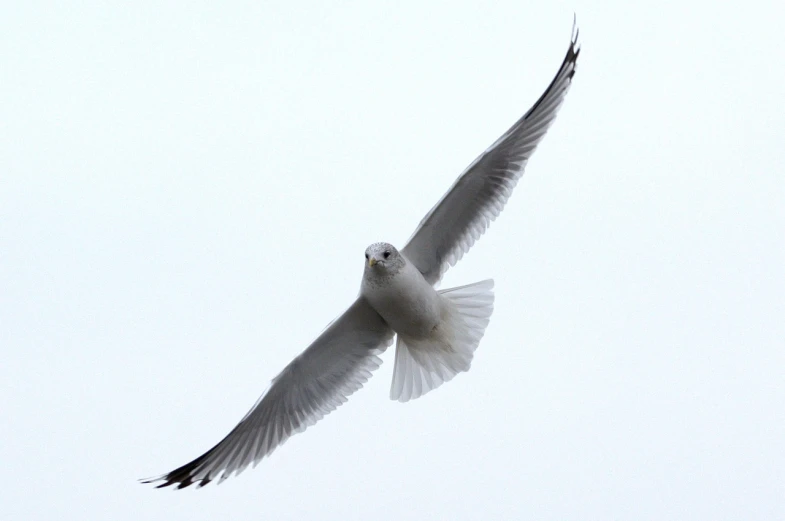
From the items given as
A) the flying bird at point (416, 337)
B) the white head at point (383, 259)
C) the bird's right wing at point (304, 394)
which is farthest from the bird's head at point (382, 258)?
the bird's right wing at point (304, 394)

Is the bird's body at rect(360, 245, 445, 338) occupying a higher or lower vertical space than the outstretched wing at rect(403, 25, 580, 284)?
lower

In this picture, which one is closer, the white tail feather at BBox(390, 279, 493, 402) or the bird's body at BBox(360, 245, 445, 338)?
the bird's body at BBox(360, 245, 445, 338)

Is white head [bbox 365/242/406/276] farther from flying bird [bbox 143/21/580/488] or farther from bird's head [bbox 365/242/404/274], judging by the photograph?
flying bird [bbox 143/21/580/488]

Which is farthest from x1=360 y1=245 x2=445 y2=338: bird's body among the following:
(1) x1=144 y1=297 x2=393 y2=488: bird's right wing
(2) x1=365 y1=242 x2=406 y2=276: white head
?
(1) x1=144 y1=297 x2=393 y2=488: bird's right wing

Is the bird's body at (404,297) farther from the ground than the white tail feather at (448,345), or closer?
farther from the ground

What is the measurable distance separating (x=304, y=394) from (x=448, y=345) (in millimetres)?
862

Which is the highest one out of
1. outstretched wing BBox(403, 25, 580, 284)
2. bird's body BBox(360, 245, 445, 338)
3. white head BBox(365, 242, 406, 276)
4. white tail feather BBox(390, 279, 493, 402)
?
outstretched wing BBox(403, 25, 580, 284)

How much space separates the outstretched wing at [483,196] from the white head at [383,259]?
33 cm

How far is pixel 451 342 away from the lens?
22.2 ft

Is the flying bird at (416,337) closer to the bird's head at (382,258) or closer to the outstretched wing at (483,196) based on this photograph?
the outstretched wing at (483,196)

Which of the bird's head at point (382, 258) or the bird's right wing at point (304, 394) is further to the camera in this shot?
the bird's right wing at point (304, 394)

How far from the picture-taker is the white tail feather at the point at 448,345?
6.71 metres

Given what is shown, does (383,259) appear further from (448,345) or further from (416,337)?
(448,345)

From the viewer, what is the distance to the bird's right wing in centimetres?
673
